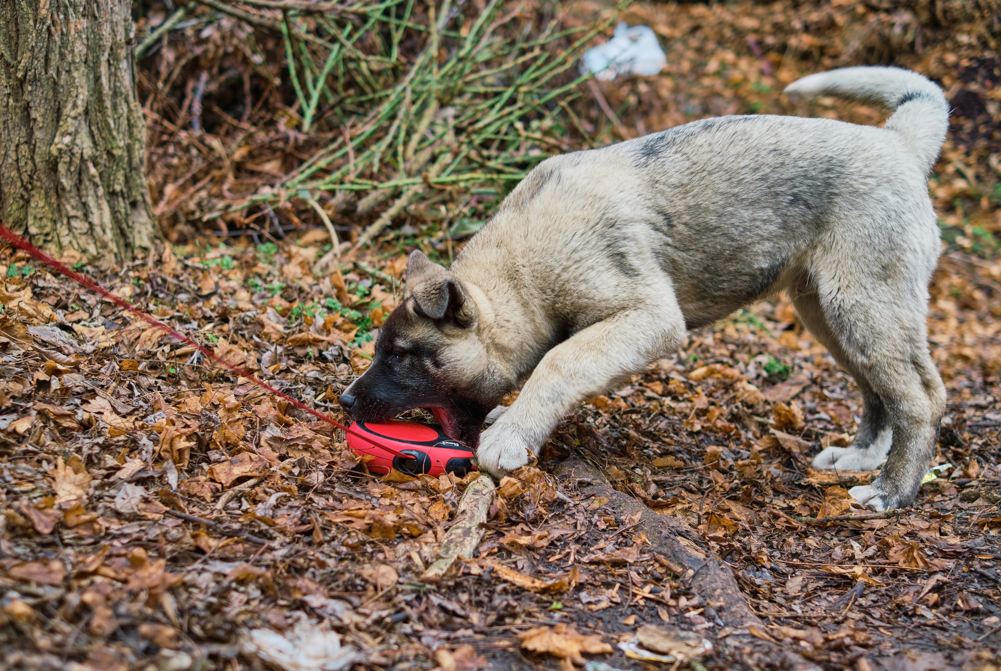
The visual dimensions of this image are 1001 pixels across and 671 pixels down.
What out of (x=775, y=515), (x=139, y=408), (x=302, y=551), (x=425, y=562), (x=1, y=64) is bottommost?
(x=775, y=515)

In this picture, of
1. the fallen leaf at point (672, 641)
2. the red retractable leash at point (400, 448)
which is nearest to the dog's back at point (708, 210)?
the red retractable leash at point (400, 448)

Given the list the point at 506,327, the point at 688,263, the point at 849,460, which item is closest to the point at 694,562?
the point at 506,327

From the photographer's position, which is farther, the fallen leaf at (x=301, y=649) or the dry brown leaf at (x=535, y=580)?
the dry brown leaf at (x=535, y=580)

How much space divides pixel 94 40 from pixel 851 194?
16.5ft

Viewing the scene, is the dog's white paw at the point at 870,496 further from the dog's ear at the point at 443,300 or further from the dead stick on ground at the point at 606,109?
the dead stick on ground at the point at 606,109

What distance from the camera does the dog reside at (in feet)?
13.6

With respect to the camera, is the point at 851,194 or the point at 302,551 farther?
the point at 851,194

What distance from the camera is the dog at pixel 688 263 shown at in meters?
4.16

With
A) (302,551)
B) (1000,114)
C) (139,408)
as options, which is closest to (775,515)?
(302,551)

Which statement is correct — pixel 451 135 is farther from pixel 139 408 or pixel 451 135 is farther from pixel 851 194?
pixel 139 408

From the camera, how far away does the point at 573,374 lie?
395 centimetres

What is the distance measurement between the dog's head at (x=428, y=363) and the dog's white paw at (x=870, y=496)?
2.39 metres

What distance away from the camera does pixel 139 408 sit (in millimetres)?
3645

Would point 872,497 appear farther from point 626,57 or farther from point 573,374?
point 626,57
